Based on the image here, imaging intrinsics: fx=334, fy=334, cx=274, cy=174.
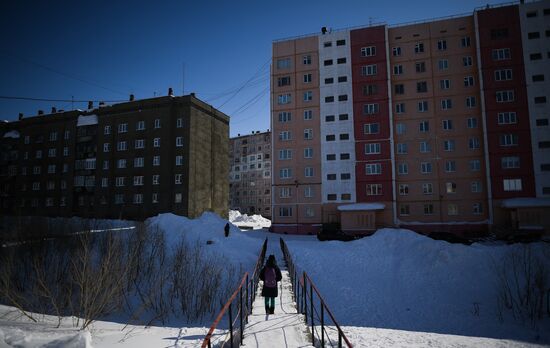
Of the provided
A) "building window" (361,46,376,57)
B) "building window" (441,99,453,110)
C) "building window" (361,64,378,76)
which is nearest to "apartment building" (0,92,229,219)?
"building window" (361,64,378,76)

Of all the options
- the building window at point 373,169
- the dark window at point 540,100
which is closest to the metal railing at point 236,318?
the building window at point 373,169

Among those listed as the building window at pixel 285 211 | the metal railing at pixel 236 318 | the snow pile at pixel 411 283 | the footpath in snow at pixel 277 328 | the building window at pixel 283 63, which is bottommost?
the snow pile at pixel 411 283

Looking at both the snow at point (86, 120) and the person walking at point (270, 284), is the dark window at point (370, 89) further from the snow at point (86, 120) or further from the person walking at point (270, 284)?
the snow at point (86, 120)

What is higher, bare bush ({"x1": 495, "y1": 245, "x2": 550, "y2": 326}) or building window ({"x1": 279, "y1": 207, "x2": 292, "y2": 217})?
building window ({"x1": 279, "y1": 207, "x2": 292, "y2": 217})

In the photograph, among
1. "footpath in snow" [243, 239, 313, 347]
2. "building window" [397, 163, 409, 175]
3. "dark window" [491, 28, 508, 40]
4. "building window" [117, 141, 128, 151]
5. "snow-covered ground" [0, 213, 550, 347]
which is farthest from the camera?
"building window" [117, 141, 128, 151]

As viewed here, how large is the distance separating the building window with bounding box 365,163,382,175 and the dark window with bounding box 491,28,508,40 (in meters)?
20.9

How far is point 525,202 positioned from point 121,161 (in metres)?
51.9

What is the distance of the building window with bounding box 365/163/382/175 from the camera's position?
43.2 metres

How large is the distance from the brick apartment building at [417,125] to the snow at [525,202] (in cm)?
14

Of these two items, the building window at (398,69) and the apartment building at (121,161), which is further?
the apartment building at (121,161)

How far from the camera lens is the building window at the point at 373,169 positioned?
4319 cm

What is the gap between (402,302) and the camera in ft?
71.1

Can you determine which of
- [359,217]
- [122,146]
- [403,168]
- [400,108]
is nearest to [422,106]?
[400,108]

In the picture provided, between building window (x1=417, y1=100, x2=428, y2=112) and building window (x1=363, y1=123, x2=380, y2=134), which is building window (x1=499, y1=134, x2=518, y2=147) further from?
building window (x1=363, y1=123, x2=380, y2=134)
